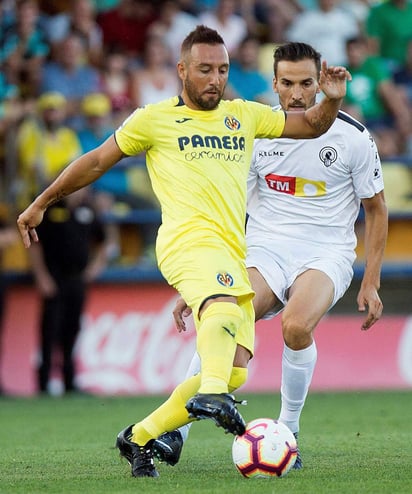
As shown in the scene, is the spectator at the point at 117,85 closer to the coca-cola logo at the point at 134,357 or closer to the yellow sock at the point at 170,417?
the coca-cola logo at the point at 134,357

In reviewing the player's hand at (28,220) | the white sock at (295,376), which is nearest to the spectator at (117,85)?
the white sock at (295,376)

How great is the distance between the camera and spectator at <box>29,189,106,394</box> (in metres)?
13.0

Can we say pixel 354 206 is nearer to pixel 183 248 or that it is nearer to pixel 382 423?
pixel 183 248

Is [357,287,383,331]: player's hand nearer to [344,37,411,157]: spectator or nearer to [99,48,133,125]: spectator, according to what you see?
[99,48,133,125]: spectator

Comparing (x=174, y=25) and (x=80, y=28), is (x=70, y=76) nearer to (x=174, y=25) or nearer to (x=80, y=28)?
(x=80, y=28)

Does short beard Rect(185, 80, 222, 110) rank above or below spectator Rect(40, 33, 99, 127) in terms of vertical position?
above

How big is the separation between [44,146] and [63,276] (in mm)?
1530

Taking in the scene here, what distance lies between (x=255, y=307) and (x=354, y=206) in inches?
40.0

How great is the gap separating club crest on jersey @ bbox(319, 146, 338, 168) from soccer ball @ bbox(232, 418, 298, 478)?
1925 mm

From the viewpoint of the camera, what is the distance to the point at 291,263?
23.2ft

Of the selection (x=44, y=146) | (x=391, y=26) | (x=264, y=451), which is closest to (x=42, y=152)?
(x=44, y=146)

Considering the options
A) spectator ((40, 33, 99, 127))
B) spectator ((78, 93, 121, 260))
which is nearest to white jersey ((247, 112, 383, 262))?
spectator ((78, 93, 121, 260))

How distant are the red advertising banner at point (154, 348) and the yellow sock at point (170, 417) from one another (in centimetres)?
731

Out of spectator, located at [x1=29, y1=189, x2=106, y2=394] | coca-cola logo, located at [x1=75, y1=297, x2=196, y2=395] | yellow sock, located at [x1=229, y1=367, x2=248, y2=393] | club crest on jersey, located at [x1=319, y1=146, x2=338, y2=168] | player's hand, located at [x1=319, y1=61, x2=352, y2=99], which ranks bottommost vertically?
coca-cola logo, located at [x1=75, y1=297, x2=196, y2=395]
